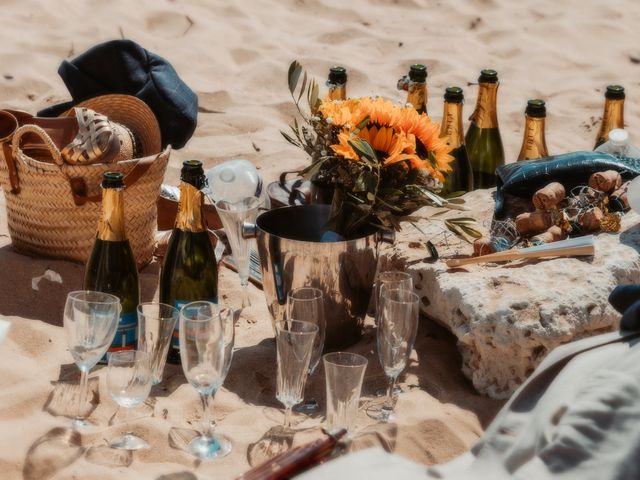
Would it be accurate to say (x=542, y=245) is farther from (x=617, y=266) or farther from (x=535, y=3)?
(x=535, y=3)

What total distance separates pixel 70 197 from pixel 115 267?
398mm

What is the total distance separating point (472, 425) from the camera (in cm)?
221

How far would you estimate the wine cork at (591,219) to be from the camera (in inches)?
102

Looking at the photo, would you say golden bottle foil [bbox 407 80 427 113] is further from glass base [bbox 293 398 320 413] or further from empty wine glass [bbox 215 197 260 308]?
glass base [bbox 293 398 320 413]

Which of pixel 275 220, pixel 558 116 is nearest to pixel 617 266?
pixel 275 220

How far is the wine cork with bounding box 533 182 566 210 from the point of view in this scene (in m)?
2.57

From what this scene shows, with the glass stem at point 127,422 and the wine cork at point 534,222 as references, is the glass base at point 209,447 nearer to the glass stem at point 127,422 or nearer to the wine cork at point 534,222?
the glass stem at point 127,422

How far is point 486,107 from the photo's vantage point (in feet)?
10.3

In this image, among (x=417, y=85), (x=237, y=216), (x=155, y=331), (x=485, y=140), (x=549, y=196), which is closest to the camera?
(x=155, y=331)

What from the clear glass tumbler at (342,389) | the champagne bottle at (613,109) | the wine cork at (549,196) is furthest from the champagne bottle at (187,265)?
the champagne bottle at (613,109)

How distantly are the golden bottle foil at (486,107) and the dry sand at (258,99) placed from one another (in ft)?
2.94

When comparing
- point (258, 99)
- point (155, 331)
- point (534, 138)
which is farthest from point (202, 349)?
point (258, 99)

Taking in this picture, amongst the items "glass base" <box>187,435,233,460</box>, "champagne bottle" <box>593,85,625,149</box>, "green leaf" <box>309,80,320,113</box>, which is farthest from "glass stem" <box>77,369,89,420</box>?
"champagne bottle" <box>593,85,625,149</box>

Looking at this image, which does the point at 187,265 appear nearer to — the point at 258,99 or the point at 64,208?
the point at 64,208
